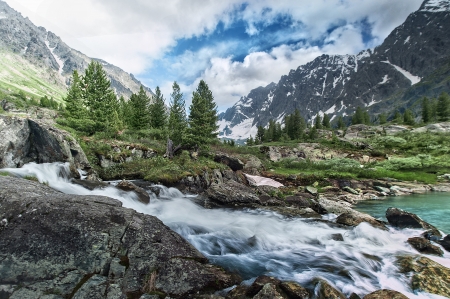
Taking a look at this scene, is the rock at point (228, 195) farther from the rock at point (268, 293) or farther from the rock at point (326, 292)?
the rock at point (268, 293)

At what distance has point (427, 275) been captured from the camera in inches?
294

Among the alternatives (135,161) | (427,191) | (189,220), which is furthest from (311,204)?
(427,191)

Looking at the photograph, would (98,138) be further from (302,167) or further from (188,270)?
(302,167)

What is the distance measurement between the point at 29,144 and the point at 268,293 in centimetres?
1681

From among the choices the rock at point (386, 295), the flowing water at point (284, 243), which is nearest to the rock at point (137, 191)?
the flowing water at point (284, 243)

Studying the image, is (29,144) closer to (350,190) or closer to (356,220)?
(356,220)

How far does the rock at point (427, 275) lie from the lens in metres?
6.91

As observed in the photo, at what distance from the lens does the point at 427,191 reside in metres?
28.0

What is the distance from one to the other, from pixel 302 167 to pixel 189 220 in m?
36.3

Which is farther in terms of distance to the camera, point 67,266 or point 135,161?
point 135,161

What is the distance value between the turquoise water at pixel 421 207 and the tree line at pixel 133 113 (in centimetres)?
2056

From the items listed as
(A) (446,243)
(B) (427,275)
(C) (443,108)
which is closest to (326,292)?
(B) (427,275)

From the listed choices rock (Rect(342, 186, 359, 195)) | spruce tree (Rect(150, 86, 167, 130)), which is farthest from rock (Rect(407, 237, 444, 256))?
spruce tree (Rect(150, 86, 167, 130))

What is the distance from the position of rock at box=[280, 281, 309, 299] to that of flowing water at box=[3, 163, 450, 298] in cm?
117
